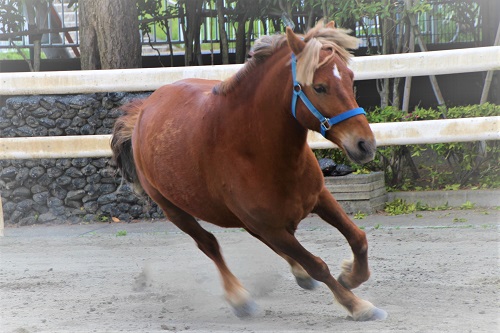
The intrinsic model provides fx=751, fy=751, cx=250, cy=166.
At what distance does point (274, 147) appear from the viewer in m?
3.91

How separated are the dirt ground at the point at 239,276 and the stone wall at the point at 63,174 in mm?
243

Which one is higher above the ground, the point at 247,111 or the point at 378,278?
the point at 247,111

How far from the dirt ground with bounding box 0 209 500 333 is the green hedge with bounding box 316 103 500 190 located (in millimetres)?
622

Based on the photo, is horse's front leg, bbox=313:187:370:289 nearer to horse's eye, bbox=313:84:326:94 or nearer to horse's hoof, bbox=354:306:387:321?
horse's hoof, bbox=354:306:387:321

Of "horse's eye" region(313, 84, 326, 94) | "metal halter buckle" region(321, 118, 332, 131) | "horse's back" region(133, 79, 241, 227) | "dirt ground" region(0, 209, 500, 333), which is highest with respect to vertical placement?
"horse's eye" region(313, 84, 326, 94)

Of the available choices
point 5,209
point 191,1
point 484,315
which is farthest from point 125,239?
point 191,1

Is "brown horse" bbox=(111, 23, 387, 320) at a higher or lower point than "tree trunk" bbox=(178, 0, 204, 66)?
lower

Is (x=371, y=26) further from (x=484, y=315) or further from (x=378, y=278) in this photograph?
(x=484, y=315)

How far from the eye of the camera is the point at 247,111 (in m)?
4.06

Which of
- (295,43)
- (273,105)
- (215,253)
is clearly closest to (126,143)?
(215,253)

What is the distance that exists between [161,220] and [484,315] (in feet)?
13.9

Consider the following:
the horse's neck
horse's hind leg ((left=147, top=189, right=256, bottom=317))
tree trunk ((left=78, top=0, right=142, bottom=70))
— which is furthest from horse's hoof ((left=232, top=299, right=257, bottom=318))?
tree trunk ((left=78, top=0, right=142, bottom=70))

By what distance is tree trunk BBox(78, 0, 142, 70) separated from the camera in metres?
8.46

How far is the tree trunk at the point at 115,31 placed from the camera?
333 inches
